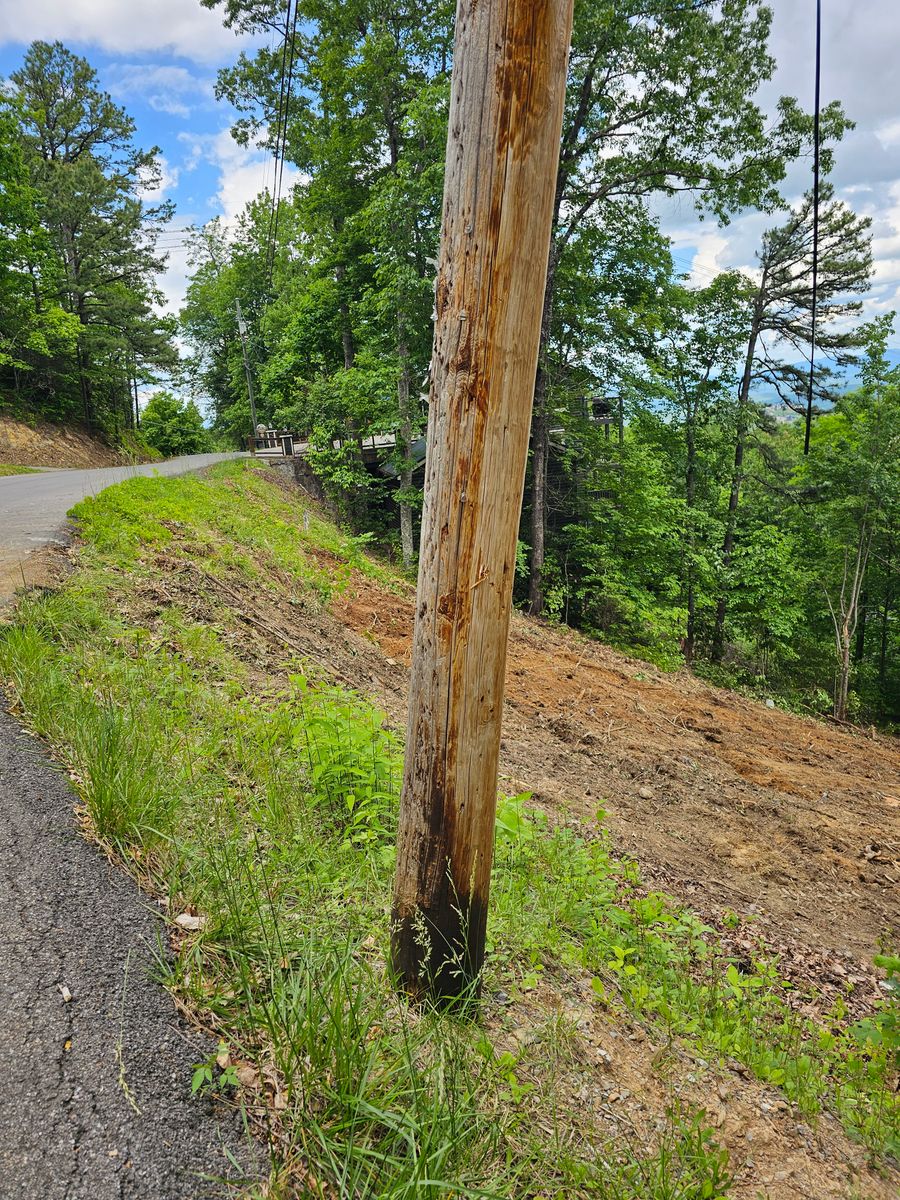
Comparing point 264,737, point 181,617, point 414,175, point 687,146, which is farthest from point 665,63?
point 264,737

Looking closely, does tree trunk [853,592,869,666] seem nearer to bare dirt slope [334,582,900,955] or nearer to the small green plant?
bare dirt slope [334,582,900,955]

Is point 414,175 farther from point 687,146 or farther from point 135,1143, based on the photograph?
point 135,1143

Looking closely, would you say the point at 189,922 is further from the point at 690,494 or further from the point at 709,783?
the point at 690,494

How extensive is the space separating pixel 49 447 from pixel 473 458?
2727cm

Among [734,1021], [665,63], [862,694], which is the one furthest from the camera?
[862,694]

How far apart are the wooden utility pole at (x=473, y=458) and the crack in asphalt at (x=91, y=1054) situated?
2.34 feet

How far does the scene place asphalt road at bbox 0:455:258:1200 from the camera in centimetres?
139

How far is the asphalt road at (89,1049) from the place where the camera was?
4.57ft

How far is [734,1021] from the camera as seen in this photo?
2889 millimetres

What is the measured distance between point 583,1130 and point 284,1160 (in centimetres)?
84

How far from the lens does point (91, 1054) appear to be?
1.64m

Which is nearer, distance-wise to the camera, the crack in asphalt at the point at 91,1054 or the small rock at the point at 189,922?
the crack in asphalt at the point at 91,1054

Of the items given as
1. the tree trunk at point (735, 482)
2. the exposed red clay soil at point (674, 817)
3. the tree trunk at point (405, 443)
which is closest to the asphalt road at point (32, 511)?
the exposed red clay soil at point (674, 817)

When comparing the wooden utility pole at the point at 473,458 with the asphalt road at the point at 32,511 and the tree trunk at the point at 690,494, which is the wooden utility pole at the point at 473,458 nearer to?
the asphalt road at the point at 32,511
